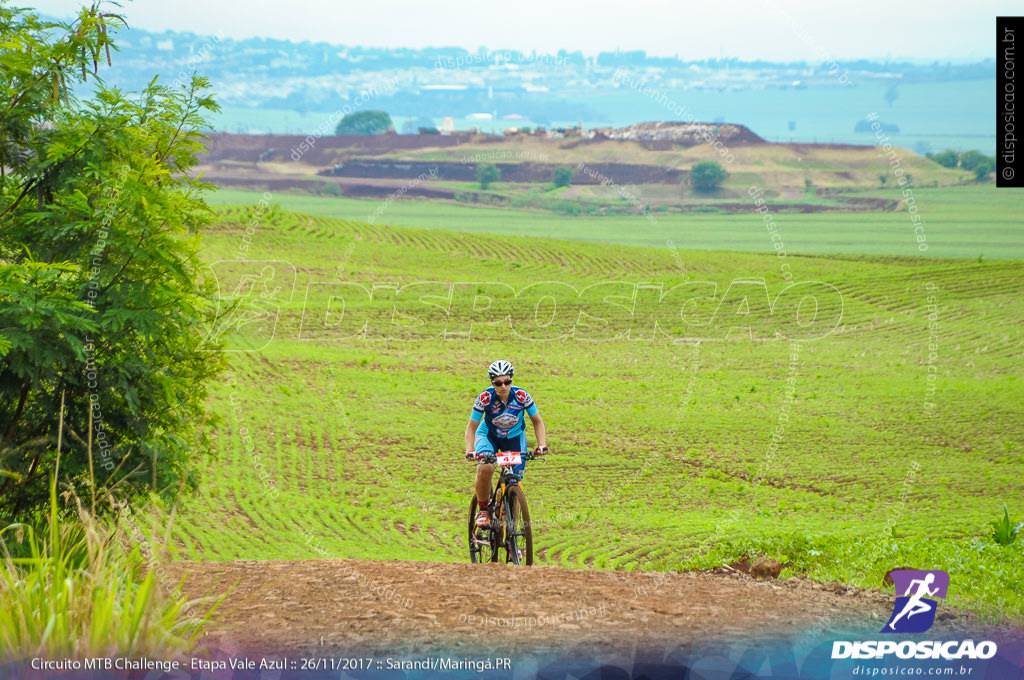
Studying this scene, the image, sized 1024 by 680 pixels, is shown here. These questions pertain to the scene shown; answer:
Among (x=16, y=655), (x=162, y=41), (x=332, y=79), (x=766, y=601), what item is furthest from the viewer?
(x=162, y=41)

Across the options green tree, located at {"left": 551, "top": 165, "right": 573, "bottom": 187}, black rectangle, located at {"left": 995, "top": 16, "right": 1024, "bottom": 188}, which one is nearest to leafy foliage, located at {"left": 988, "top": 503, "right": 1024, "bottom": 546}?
black rectangle, located at {"left": 995, "top": 16, "right": 1024, "bottom": 188}

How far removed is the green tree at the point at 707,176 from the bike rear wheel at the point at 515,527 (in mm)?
86038

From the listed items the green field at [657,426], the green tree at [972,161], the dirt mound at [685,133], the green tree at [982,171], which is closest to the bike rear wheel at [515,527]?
the green field at [657,426]

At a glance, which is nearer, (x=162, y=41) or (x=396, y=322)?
(x=396, y=322)

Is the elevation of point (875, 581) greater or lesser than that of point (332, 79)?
lesser

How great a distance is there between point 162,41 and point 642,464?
148 meters

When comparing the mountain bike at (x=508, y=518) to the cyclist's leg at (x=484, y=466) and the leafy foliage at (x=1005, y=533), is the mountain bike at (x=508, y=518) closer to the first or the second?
the cyclist's leg at (x=484, y=466)

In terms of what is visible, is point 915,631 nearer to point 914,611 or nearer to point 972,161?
point 914,611

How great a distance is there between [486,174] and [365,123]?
3319 centimetres

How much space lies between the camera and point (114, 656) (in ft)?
16.9

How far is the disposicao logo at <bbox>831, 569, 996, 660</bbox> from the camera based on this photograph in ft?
19.5

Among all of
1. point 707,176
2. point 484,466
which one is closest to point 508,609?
point 484,466

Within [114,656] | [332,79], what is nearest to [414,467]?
[114,656]

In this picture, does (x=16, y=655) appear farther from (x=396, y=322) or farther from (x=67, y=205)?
(x=396, y=322)
